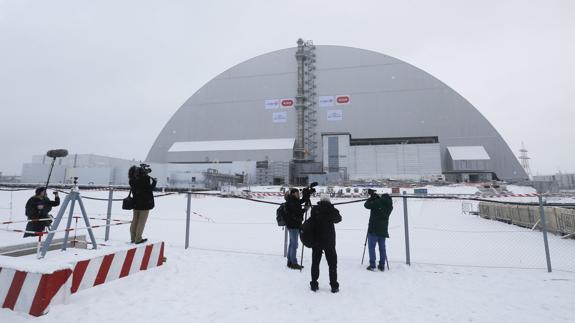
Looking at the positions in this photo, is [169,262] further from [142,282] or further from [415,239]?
[415,239]

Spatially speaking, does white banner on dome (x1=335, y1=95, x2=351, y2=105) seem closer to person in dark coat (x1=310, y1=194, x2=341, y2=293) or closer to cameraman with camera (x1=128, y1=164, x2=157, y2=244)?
cameraman with camera (x1=128, y1=164, x2=157, y2=244)

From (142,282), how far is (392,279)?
4.17 m

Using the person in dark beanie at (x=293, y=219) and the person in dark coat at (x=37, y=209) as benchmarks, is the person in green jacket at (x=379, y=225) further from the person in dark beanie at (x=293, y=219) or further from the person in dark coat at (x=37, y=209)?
the person in dark coat at (x=37, y=209)

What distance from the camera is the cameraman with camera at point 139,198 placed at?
5.42m

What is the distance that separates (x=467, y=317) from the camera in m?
3.68

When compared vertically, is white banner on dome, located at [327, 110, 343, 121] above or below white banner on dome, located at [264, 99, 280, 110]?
below

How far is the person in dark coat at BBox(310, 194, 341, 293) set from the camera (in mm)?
4488

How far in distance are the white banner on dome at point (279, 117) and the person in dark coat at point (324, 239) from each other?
1488 inches

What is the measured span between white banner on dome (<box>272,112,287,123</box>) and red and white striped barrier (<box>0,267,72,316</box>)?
39.1 m

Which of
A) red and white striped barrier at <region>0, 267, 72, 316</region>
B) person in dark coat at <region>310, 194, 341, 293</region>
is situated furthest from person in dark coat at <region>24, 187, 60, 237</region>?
person in dark coat at <region>310, 194, 341, 293</region>

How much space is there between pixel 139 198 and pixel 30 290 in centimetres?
222

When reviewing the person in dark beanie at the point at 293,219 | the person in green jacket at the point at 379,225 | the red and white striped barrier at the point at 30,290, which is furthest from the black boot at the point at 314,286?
the red and white striped barrier at the point at 30,290

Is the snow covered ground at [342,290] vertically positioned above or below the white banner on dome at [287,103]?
below

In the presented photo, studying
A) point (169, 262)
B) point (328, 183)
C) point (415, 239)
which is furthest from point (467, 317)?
point (328, 183)
